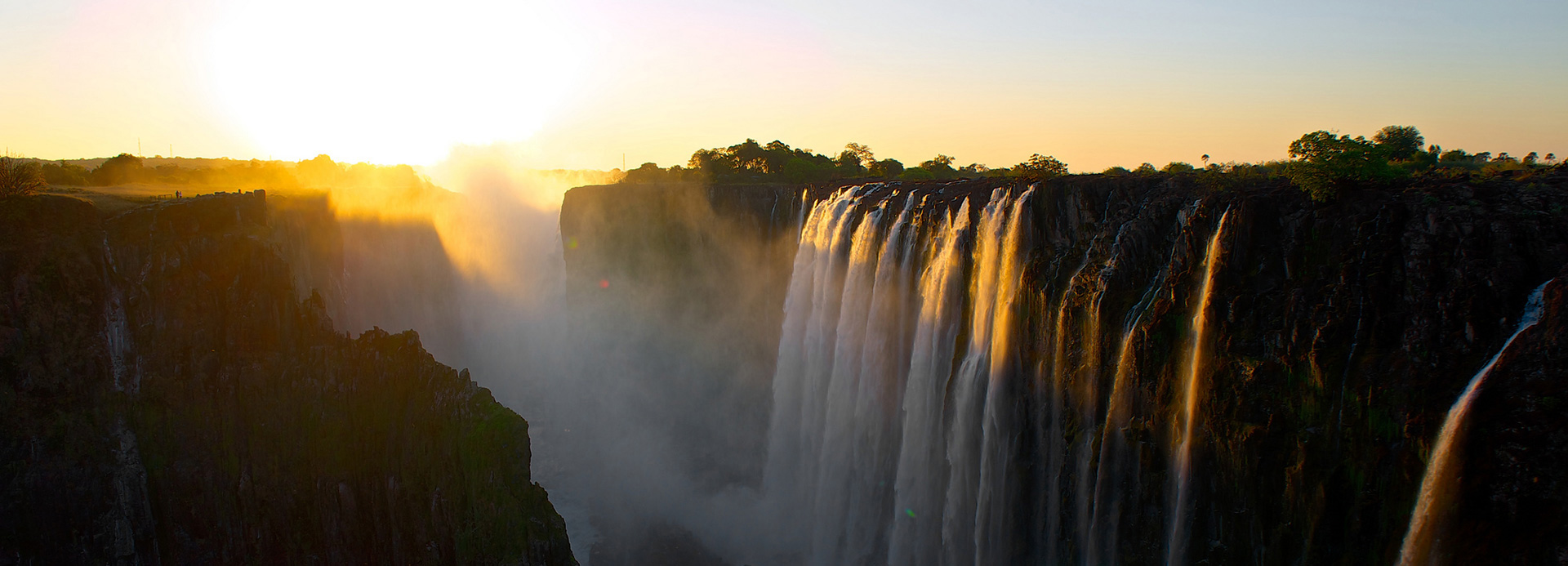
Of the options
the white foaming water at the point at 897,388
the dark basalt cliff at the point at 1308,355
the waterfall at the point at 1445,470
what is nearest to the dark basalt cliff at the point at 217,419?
the white foaming water at the point at 897,388

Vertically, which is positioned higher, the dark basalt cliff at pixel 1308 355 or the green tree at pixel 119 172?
the green tree at pixel 119 172

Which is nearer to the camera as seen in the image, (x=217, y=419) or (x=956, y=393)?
(x=956, y=393)

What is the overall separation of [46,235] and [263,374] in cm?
566

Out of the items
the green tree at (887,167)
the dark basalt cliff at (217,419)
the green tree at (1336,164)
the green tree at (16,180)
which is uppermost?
the green tree at (887,167)

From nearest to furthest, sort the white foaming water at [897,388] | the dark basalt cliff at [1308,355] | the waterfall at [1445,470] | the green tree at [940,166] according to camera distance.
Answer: the dark basalt cliff at [1308,355]
the waterfall at [1445,470]
the white foaming water at [897,388]
the green tree at [940,166]

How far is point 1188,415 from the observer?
1105 cm

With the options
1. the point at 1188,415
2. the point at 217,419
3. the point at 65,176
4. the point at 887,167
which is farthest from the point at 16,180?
the point at 887,167

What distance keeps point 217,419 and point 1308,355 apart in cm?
2402

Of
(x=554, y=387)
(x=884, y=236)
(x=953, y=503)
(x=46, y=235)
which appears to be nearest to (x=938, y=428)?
(x=953, y=503)

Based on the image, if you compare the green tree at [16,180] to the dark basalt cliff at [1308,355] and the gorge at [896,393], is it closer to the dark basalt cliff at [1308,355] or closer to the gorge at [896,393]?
the gorge at [896,393]

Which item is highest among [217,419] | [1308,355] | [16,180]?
[16,180]

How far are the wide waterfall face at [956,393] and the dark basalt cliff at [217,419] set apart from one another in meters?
8.93

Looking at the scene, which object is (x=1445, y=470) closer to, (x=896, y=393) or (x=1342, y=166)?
(x=1342, y=166)

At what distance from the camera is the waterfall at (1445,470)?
7922mm
